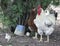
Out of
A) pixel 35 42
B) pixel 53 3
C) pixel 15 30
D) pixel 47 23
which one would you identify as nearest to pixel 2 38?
pixel 15 30

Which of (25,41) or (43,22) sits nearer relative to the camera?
(43,22)

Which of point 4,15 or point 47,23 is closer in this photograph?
point 47,23

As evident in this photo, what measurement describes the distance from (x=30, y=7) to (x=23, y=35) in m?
0.91

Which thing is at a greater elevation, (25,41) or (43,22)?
(43,22)

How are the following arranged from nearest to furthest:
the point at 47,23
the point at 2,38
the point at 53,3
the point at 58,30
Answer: the point at 47,23, the point at 2,38, the point at 53,3, the point at 58,30

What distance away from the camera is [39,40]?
19.8 feet

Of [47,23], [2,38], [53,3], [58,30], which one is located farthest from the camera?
[58,30]

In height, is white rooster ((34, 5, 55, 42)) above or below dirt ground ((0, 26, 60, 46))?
above

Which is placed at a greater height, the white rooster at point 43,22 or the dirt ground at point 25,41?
the white rooster at point 43,22

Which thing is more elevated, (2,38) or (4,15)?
(4,15)

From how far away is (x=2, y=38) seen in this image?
6.24m

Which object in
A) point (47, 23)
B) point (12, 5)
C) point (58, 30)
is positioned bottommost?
point (58, 30)

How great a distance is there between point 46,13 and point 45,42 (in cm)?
86

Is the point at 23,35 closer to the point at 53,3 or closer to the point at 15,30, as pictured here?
the point at 15,30
